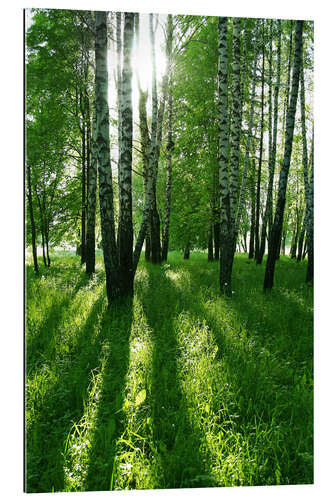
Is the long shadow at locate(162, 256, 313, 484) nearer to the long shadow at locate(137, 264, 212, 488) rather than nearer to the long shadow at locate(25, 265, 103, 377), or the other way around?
the long shadow at locate(137, 264, 212, 488)

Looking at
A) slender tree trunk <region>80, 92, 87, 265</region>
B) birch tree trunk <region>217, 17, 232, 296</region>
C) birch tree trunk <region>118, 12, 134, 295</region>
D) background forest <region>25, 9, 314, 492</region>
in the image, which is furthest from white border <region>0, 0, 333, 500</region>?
slender tree trunk <region>80, 92, 87, 265</region>

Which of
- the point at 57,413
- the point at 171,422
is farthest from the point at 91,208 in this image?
the point at 171,422

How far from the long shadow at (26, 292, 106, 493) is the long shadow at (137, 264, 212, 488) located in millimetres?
587

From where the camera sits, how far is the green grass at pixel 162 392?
1899 millimetres

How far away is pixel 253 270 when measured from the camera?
5.91 meters

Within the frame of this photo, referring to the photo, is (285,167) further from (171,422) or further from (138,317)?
(171,422)

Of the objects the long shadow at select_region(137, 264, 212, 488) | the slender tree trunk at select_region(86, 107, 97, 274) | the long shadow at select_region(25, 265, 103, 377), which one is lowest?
the long shadow at select_region(137, 264, 212, 488)

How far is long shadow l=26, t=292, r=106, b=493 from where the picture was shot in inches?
75.5

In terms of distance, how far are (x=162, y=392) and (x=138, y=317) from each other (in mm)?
1323

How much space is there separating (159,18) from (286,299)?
4414mm

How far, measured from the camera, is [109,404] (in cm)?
228
